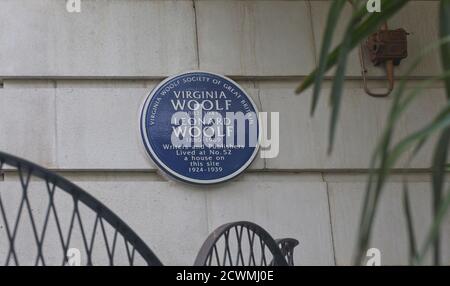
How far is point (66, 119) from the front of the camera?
9.16m

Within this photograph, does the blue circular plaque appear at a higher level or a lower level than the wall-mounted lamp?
lower

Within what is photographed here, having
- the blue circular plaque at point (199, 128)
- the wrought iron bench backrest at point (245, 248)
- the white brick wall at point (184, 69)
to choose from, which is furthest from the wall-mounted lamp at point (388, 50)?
the wrought iron bench backrest at point (245, 248)

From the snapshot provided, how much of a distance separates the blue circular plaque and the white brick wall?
0.35 ft

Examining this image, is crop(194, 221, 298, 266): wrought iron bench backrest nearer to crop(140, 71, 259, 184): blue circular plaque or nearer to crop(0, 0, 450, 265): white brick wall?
crop(0, 0, 450, 265): white brick wall

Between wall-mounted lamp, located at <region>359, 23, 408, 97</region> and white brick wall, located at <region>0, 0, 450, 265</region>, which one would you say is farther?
wall-mounted lamp, located at <region>359, 23, 408, 97</region>

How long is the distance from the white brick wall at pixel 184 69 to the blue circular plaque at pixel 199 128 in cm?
11

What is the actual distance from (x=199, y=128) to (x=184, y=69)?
1.71 ft

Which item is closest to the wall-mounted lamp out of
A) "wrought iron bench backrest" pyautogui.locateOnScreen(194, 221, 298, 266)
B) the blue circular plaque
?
the blue circular plaque

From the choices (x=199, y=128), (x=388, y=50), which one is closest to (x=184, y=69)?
(x=199, y=128)

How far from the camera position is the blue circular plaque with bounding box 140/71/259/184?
9125mm

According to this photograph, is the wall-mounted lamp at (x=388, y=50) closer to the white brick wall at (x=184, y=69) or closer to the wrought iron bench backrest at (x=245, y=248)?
the white brick wall at (x=184, y=69)

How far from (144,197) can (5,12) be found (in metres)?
1.80

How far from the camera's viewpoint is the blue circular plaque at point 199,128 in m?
9.12

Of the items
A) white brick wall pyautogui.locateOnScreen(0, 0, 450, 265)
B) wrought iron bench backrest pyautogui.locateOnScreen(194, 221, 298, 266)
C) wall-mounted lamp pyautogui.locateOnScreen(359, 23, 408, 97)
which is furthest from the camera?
wall-mounted lamp pyautogui.locateOnScreen(359, 23, 408, 97)
